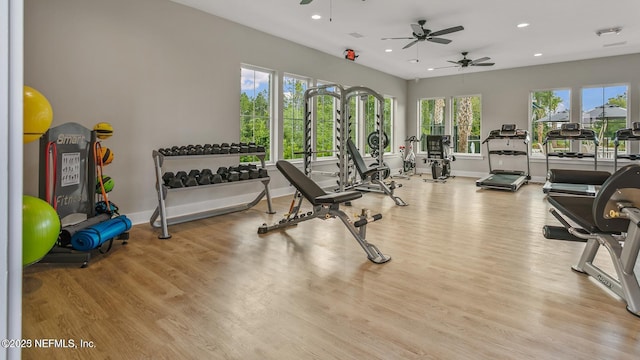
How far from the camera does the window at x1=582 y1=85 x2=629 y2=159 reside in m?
8.20

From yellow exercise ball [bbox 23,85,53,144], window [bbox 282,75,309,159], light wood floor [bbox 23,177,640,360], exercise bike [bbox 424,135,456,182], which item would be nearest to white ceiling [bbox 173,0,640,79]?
window [bbox 282,75,309,159]

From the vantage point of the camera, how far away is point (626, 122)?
26.8 ft

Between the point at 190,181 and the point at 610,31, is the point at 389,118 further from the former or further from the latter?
the point at 190,181

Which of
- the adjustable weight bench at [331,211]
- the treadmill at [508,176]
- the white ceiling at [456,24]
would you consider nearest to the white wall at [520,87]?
the white ceiling at [456,24]

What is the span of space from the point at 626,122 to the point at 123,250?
10243mm

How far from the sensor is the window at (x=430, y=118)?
420 inches

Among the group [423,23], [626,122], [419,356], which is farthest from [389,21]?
[626,122]

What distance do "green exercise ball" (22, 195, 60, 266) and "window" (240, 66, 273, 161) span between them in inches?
156

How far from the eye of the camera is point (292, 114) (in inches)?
275

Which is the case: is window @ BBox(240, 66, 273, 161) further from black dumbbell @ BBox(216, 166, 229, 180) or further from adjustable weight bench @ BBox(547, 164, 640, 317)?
adjustable weight bench @ BBox(547, 164, 640, 317)

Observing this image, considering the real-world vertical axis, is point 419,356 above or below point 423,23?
below

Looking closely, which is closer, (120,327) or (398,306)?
(120,327)

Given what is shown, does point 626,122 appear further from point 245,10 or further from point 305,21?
point 245,10

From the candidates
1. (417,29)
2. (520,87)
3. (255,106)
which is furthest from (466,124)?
(255,106)
